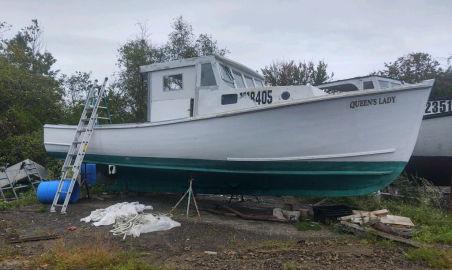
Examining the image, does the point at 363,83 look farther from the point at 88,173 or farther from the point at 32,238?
the point at 32,238

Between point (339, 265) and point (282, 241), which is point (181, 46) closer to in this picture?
point (282, 241)

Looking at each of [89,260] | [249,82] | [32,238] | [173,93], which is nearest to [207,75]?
[173,93]

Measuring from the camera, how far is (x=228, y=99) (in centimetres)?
817

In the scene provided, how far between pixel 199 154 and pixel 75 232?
8.54ft

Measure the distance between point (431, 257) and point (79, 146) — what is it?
7.08m

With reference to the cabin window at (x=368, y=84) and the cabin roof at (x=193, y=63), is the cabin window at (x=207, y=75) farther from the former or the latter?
the cabin window at (x=368, y=84)

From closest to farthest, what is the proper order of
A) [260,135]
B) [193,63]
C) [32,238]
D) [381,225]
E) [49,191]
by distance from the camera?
[32,238] → [381,225] → [260,135] → [193,63] → [49,191]

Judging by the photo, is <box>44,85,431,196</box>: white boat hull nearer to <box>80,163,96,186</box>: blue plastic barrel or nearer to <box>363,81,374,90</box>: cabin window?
<box>363,81,374,90</box>: cabin window

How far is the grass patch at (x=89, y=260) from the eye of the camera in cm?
463

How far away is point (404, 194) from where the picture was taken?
9.59m

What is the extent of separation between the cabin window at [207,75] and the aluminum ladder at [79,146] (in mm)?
2362

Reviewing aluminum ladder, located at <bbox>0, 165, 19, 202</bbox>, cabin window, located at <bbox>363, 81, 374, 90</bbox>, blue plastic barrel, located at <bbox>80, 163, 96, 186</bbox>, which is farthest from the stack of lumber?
aluminum ladder, located at <bbox>0, 165, 19, 202</bbox>

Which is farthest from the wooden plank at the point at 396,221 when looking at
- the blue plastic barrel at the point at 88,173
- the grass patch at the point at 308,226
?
the blue plastic barrel at the point at 88,173

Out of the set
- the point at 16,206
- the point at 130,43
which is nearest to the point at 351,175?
the point at 16,206
